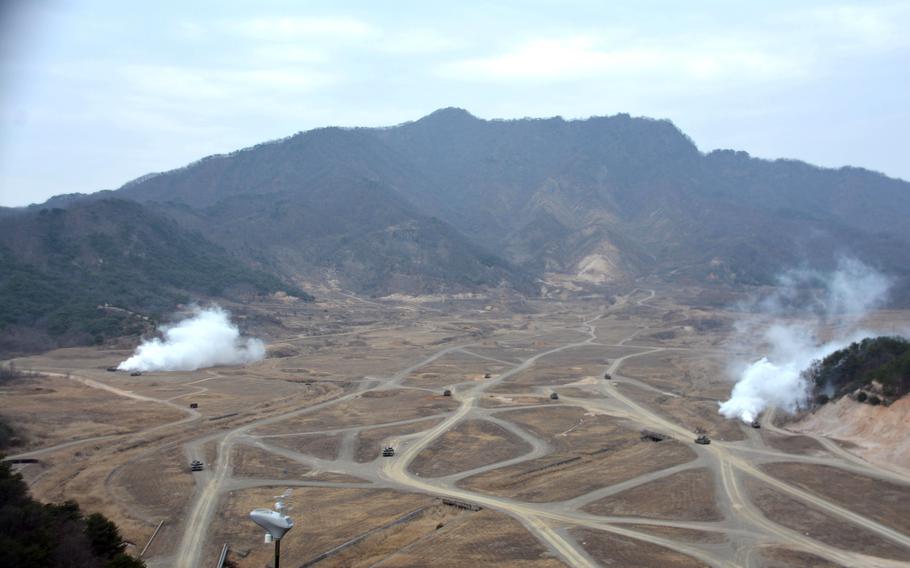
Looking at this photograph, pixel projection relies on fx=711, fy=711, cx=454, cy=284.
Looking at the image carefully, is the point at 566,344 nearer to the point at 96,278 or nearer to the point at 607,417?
the point at 607,417

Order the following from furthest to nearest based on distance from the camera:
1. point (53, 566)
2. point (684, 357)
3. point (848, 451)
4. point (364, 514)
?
point (684, 357)
point (848, 451)
point (364, 514)
point (53, 566)

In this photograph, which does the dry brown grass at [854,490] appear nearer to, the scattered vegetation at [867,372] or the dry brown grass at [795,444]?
the dry brown grass at [795,444]

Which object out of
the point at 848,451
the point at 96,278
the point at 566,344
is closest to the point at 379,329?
the point at 566,344

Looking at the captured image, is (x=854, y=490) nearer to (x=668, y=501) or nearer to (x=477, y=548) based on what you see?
(x=668, y=501)

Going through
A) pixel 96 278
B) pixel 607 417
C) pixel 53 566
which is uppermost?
pixel 96 278

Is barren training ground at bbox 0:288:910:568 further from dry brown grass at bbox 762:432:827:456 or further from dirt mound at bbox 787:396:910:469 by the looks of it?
dirt mound at bbox 787:396:910:469

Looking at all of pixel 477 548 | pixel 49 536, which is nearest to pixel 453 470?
pixel 477 548
